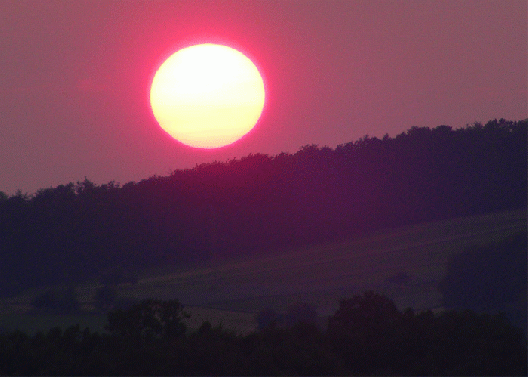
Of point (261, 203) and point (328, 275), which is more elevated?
point (261, 203)

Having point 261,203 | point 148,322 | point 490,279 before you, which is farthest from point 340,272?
point 148,322

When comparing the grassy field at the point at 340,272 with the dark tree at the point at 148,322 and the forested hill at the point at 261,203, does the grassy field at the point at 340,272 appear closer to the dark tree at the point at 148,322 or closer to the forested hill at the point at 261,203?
the forested hill at the point at 261,203

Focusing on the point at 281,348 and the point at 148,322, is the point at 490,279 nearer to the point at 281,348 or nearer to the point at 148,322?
the point at 148,322

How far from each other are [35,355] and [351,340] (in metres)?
8.71

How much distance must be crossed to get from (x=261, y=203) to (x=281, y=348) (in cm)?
5888

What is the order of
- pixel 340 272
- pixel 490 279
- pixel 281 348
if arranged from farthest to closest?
pixel 340 272 < pixel 490 279 < pixel 281 348

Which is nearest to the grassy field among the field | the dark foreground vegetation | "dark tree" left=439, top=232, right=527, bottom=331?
the field

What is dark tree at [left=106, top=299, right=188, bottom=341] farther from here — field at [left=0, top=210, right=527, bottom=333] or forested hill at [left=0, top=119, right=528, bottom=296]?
forested hill at [left=0, top=119, right=528, bottom=296]

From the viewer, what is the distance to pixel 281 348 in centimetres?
1723

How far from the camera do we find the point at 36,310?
4606 centimetres

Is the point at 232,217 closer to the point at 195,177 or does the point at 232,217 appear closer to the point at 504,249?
the point at 195,177

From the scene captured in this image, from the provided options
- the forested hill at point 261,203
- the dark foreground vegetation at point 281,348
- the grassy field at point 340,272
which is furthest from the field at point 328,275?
the dark foreground vegetation at point 281,348

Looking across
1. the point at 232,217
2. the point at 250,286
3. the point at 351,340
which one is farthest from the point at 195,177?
the point at 351,340

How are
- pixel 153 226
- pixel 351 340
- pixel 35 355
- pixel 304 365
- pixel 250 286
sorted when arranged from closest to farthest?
pixel 304 365 < pixel 35 355 < pixel 351 340 < pixel 250 286 < pixel 153 226
